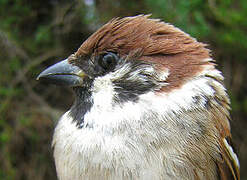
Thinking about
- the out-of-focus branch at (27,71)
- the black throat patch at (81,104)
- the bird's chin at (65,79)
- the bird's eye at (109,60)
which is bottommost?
the out-of-focus branch at (27,71)

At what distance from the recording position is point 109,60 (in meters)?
1.53

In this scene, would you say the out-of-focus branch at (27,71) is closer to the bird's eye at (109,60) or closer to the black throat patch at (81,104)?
the black throat patch at (81,104)

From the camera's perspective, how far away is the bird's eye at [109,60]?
1524mm

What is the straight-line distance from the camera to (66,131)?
160 centimetres

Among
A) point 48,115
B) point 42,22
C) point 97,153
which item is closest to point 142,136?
point 97,153

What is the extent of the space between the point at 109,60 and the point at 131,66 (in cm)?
11

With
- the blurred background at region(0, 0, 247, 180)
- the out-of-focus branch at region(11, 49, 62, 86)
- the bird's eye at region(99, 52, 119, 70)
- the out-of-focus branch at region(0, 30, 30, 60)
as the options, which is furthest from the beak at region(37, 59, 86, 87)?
the out-of-focus branch at region(11, 49, 62, 86)

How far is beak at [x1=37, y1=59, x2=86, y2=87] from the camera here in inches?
62.5

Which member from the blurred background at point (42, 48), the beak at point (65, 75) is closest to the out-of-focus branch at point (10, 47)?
the blurred background at point (42, 48)

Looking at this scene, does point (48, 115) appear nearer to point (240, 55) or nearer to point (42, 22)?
point (42, 22)

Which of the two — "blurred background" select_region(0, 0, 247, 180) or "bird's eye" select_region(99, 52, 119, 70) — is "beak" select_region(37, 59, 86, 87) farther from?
"blurred background" select_region(0, 0, 247, 180)

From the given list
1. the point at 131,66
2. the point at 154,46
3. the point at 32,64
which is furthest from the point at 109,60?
the point at 32,64

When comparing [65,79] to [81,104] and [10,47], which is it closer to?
[81,104]

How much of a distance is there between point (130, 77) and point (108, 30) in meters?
0.27
